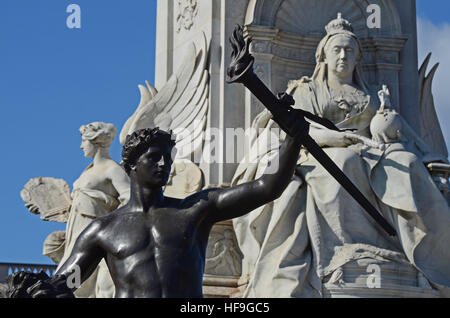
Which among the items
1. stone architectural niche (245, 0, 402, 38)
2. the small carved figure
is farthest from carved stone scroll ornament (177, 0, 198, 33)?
the small carved figure

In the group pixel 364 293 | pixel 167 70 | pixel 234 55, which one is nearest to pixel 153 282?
pixel 234 55

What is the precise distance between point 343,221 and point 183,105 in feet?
9.26

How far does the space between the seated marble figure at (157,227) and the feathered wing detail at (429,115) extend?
9.76 m

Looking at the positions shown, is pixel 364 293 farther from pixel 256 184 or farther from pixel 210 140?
pixel 256 184

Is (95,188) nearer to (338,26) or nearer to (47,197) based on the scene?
(47,197)

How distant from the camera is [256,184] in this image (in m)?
6.37

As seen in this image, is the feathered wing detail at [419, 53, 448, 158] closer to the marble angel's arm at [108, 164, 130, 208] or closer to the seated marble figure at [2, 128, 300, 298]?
the marble angel's arm at [108, 164, 130, 208]

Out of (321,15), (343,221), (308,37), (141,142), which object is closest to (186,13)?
(308,37)

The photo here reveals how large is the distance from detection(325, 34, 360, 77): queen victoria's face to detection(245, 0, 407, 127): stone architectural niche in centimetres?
90

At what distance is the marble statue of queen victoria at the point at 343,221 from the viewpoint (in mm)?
13133

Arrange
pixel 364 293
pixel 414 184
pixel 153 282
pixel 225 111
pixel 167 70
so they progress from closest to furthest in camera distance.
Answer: pixel 153 282 → pixel 364 293 → pixel 414 184 → pixel 225 111 → pixel 167 70

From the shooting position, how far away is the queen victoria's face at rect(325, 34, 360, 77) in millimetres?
14414

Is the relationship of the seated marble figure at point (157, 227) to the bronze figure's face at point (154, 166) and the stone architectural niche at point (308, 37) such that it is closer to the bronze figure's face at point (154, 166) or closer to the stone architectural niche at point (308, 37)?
the bronze figure's face at point (154, 166)
